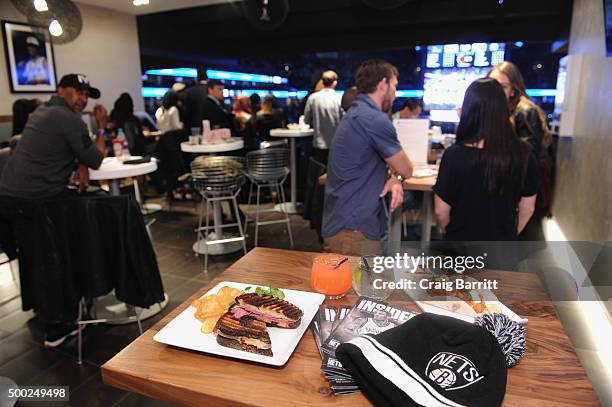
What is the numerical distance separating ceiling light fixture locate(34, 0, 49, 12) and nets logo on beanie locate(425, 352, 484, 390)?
136 inches

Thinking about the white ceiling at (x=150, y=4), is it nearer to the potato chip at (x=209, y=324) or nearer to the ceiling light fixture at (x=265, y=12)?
the ceiling light fixture at (x=265, y=12)

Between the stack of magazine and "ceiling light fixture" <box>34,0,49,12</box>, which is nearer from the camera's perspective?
the stack of magazine

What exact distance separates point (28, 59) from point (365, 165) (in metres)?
5.24

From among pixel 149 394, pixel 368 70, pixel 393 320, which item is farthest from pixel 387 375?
pixel 368 70

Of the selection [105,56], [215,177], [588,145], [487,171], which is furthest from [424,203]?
[105,56]

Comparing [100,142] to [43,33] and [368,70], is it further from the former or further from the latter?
[43,33]

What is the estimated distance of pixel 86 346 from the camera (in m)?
2.47

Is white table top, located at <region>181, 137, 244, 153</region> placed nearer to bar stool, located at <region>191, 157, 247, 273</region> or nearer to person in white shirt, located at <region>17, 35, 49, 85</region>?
bar stool, located at <region>191, 157, 247, 273</region>

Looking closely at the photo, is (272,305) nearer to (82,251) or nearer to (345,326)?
(345,326)

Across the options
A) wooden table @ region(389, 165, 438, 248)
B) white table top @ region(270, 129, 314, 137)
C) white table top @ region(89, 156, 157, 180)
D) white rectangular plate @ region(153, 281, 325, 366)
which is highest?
white table top @ region(270, 129, 314, 137)

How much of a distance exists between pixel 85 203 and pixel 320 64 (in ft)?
21.6

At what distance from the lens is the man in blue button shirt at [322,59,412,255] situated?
2084mm

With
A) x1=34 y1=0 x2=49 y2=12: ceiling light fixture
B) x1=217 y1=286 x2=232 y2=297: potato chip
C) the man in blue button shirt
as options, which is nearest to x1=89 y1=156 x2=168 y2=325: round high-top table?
x1=34 y1=0 x2=49 y2=12: ceiling light fixture

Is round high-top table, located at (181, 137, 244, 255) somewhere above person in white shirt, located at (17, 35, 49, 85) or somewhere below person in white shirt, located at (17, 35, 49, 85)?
below
